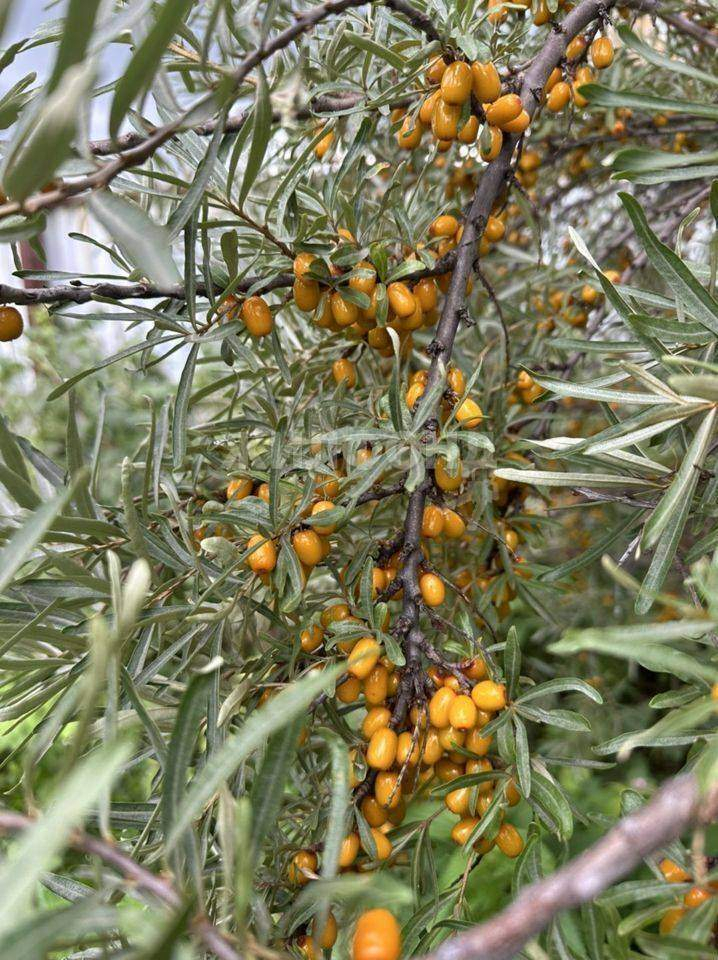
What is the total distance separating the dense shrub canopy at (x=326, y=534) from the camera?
38 centimetres

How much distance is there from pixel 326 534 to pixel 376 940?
385mm

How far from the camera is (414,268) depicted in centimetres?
73

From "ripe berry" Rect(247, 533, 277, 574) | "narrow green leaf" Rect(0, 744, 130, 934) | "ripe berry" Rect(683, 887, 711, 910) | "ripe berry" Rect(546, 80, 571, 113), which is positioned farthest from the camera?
"ripe berry" Rect(546, 80, 571, 113)

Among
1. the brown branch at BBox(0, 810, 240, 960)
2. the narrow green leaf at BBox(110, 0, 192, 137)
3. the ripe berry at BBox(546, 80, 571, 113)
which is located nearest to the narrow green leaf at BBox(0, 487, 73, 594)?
the brown branch at BBox(0, 810, 240, 960)

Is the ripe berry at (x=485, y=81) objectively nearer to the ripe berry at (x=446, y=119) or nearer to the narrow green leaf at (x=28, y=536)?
the ripe berry at (x=446, y=119)

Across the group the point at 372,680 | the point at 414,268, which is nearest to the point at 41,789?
the point at 372,680

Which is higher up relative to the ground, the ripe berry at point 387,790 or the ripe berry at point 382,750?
the ripe berry at point 382,750

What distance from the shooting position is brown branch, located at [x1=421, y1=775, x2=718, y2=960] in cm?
28

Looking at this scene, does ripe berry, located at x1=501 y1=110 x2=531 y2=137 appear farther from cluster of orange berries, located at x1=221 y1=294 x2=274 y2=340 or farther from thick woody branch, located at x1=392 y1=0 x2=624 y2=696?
cluster of orange berries, located at x1=221 y1=294 x2=274 y2=340

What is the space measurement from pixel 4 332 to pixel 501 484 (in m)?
0.65

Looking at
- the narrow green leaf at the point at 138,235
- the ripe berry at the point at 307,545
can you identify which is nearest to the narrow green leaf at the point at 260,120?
the narrow green leaf at the point at 138,235

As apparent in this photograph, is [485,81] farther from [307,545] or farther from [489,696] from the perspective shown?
[489,696]

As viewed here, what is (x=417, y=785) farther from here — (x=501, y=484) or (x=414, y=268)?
(x=414, y=268)

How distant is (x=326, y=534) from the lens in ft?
2.37
